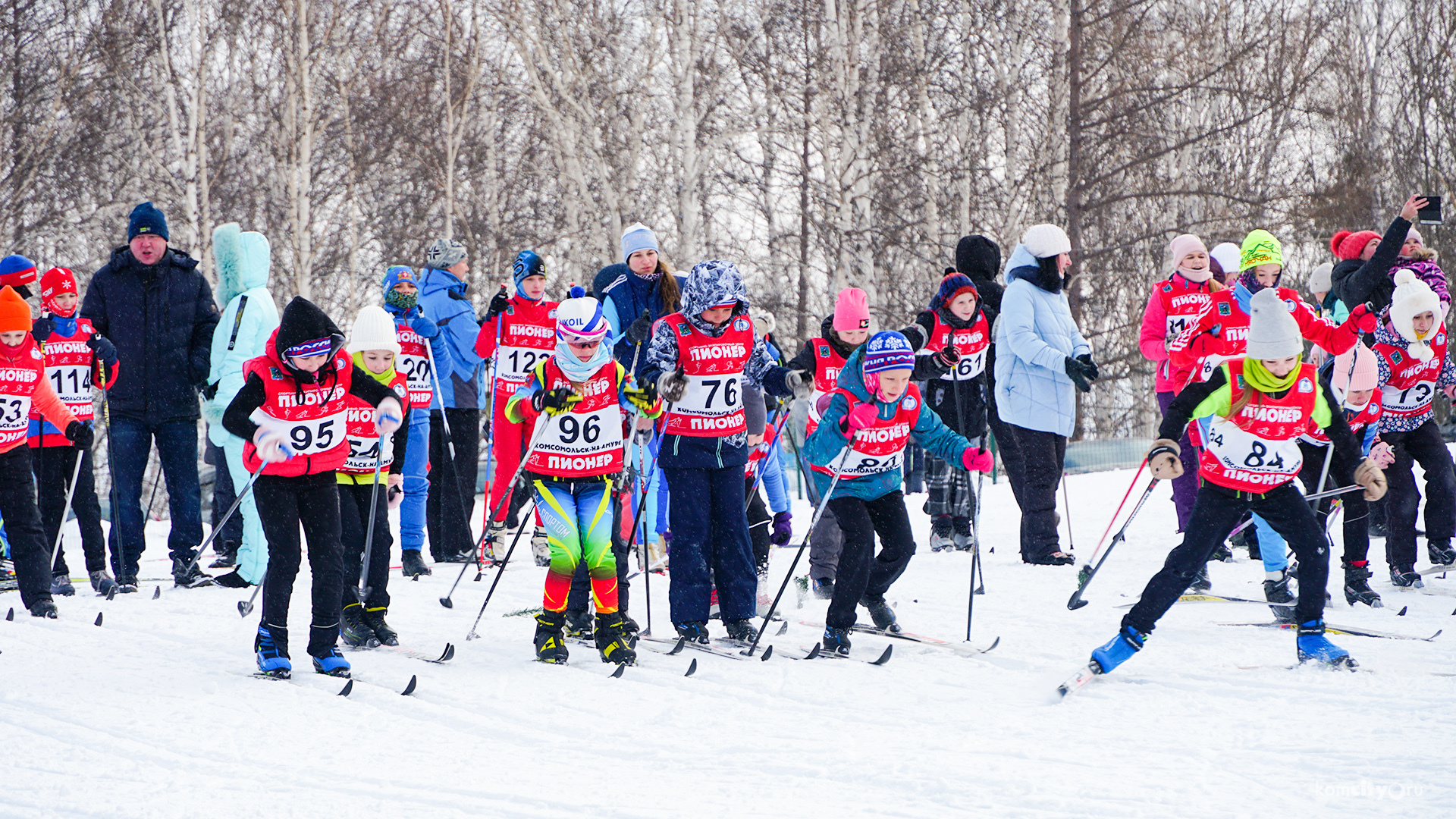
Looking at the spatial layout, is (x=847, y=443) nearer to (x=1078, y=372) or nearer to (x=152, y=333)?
(x=1078, y=372)

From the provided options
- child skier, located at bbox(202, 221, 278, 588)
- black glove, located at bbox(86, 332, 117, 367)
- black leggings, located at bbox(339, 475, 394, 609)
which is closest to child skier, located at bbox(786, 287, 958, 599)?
black leggings, located at bbox(339, 475, 394, 609)

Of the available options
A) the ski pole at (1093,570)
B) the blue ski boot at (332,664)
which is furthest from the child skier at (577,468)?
the ski pole at (1093,570)

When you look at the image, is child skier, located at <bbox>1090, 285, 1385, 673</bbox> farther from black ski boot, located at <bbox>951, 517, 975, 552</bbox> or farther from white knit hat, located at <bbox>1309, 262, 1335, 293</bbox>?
white knit hat, located at <bbox>1309, 262, 1335, 293</bbox>

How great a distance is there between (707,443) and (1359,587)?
3.24m

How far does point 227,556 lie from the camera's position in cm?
789

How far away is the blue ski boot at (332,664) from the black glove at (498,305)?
3.10 metres

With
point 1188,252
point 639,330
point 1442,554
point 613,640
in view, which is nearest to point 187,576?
point 639,330

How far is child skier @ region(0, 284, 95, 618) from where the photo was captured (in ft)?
19.6

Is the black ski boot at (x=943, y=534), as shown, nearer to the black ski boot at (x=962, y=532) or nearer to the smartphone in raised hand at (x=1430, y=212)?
the black ski boot at (x=962, y=532)

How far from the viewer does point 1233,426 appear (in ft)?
15.4

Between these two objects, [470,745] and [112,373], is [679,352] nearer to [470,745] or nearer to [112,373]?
[470,745]

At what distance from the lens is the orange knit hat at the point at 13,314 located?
607 cm

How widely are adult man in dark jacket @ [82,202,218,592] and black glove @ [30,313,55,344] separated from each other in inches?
9.9


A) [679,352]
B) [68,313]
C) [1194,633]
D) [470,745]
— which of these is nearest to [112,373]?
[68,313]
